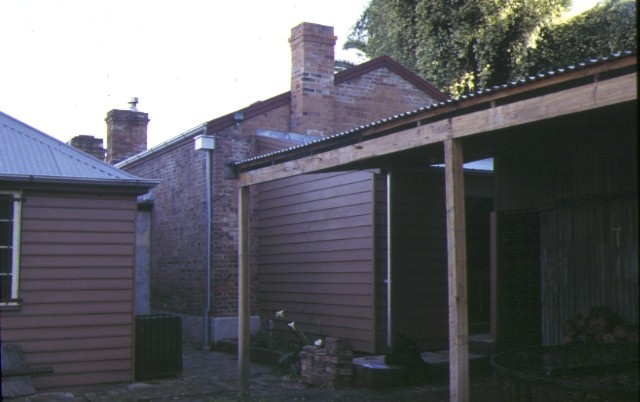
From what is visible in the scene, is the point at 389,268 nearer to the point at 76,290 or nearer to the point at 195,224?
the point at 76,290

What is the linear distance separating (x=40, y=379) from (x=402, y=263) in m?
5.62

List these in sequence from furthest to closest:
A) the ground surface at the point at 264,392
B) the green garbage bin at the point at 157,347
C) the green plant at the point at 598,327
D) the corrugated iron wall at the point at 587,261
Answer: the green garbage bin at the point at 157,347
the ground surface at the point at 264,392
the corrugated iron wall at the point at 587,261
the green plant at the point at 598,327

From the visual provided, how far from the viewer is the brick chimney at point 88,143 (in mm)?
21016

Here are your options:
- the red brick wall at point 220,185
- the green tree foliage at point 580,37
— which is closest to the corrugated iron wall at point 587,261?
the red brick wall at point 220,185

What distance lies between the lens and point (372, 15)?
30078 millimetres

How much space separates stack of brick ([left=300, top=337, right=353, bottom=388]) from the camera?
32.6 ft

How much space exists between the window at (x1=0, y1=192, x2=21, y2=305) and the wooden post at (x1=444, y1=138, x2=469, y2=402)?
6469mm

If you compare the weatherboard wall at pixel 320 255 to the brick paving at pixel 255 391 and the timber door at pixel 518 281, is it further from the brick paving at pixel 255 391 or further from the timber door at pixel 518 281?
the timber door at pixel 518 281

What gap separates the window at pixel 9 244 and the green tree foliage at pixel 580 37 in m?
17.6

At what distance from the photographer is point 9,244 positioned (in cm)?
1011

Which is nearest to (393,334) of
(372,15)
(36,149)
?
(36,149)

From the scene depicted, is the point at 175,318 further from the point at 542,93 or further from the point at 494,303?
the point at 542,93

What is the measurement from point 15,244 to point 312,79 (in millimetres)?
7484

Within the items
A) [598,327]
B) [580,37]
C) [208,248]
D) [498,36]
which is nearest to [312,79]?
[208,248]
